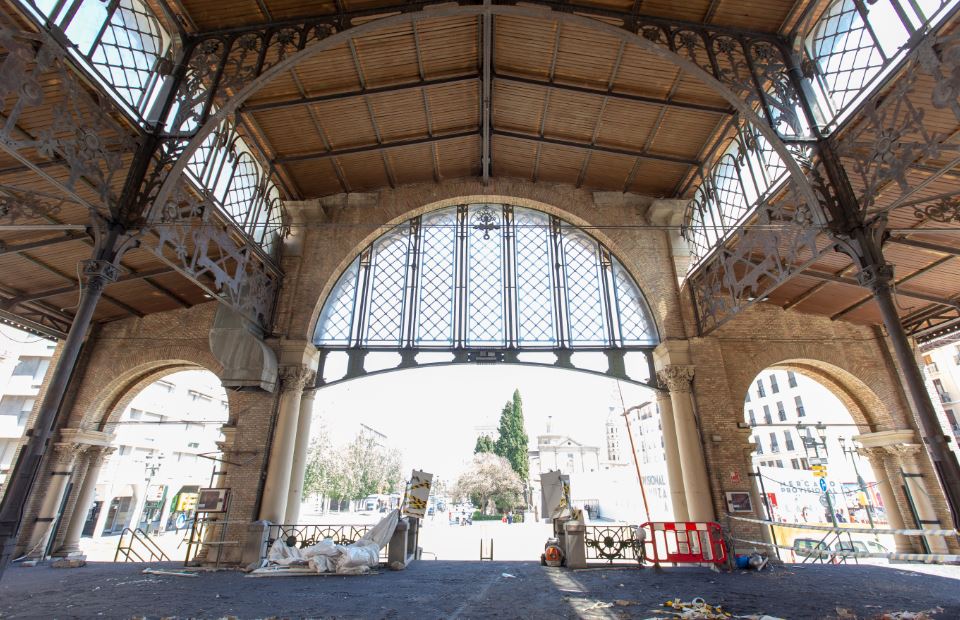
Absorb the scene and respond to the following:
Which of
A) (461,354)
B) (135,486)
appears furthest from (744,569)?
(135,486)

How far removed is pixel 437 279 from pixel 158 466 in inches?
1093

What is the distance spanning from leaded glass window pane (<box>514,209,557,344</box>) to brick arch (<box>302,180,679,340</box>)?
0.76 meters

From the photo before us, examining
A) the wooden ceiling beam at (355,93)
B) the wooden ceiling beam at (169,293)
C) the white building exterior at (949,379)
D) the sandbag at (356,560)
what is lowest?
the sandbag at (356,560)

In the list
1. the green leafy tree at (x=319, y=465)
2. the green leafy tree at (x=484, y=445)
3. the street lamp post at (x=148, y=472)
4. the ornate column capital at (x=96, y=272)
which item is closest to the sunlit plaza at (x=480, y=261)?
the ornate column capital at (x=96, y=272)

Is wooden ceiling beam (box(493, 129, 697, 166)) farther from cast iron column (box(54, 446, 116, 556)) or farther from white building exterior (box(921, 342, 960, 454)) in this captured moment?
white building exterior (box(921, 342, 960, 454))

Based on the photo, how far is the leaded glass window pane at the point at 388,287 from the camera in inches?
656

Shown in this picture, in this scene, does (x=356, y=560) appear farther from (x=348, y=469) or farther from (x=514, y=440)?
(x=514, y=440)

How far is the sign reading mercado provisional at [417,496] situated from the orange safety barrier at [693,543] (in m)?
6.10

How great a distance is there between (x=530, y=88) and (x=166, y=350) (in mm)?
15072

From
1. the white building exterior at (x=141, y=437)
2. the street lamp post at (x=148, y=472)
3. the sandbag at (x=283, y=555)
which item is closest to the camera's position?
the sandbag at (x=283, y=555)

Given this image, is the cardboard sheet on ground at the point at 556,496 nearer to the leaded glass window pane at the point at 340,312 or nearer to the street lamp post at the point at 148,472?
the leaded glass window pane at the point at 340,312

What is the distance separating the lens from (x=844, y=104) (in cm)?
947

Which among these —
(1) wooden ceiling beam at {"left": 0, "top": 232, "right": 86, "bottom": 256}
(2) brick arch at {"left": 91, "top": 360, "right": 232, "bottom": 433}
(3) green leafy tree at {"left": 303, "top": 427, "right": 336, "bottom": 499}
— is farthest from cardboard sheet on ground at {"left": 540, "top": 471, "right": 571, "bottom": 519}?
(3) green leafy tree at {"left": 303, "top": 427, "right": 336, "bottom": 499}

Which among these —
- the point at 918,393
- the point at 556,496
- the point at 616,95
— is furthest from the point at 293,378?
the point at 918,393
